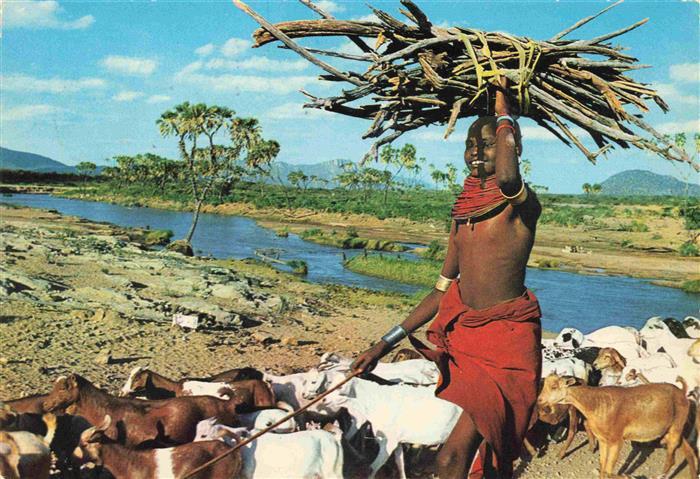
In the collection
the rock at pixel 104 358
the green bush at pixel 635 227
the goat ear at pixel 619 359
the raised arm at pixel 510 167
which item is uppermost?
the raised arm at pixel 510 167

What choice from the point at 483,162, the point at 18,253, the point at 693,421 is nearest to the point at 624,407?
the point at 693,421

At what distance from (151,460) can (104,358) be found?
3.47 meters

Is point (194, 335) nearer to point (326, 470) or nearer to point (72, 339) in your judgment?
point (72, 339)

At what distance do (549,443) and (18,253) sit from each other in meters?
10.9

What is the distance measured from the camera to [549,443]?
564cm

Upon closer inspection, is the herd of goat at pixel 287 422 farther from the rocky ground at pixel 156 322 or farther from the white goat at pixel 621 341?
the white goat at pixel 621 341

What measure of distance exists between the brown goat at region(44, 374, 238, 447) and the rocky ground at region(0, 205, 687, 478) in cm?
163

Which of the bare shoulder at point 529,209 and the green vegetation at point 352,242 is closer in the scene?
the bare shoulder at point 529,209

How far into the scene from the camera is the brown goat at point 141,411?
4.29 meters

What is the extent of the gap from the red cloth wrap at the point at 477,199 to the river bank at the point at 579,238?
2082 centimetres

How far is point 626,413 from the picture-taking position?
4.74 m

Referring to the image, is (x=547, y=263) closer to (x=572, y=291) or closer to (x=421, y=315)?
(x=572, y=291)

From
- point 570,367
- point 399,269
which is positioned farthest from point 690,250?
point 570,367

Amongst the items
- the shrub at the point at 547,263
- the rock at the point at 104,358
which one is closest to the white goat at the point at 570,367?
the rock at the point at 104,358
